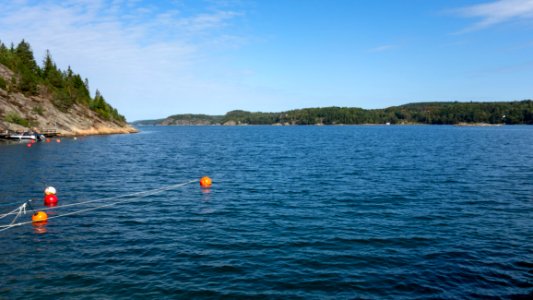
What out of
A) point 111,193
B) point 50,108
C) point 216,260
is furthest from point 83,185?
point 50,108

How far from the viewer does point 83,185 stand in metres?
40.3

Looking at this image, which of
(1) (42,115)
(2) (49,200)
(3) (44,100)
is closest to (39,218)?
(2) (49,200)

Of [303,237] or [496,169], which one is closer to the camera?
[303,237]

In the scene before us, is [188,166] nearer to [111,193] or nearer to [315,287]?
[111,193]

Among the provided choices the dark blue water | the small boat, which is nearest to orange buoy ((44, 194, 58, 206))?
the dark blue water

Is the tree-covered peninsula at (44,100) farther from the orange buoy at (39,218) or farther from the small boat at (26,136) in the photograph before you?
the orange buoy at (39,218)

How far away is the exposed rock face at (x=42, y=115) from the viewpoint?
105 m

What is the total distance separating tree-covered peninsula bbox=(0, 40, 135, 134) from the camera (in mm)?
110562

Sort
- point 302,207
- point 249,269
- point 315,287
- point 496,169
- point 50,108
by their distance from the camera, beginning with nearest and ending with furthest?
point 315,287, point 249,269, point 302,207, point 496,169, point 50,108

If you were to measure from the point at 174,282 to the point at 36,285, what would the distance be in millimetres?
6036

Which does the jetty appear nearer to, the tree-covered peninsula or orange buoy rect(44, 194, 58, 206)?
the tree-covered peninsula

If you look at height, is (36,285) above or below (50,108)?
below

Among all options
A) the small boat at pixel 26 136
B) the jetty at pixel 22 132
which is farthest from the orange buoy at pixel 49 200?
the jetty at pixel 22 132

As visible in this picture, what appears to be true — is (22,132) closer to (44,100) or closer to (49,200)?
(44,100)
